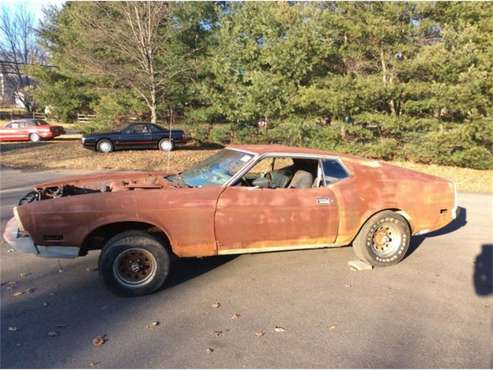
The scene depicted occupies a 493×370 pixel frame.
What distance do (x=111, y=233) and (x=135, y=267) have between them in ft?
1.51

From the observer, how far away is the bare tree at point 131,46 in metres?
15.5

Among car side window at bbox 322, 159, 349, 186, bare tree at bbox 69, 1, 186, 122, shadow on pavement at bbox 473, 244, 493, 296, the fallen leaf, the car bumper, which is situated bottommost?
shadow on pavement at bbox 473, 244, 493, 296

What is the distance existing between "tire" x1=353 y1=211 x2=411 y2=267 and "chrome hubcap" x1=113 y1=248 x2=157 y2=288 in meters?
2.48

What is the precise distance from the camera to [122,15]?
52.1 ft

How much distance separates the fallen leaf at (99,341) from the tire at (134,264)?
2.20ft

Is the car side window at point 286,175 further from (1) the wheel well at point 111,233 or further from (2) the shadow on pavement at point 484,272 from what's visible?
(2) the shadow on pavement at point 484,272

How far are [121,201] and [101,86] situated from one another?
61.9 feet

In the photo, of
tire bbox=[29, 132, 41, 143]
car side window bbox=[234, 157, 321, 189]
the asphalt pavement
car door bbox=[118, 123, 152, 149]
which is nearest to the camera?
the asphalt pavement

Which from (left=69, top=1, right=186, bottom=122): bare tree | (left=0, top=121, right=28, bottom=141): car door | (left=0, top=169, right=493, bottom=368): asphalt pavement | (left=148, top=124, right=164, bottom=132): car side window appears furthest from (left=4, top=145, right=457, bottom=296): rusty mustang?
(left=0, top=121, right=28, bottom=141): car door

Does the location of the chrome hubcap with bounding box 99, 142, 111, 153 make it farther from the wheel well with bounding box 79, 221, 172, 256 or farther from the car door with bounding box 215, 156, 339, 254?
the car door with bounding box 215, 156, 339, 254

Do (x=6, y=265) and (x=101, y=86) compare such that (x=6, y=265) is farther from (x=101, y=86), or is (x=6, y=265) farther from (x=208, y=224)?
(x=101, y=86)

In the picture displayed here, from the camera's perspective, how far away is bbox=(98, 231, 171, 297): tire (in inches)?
142

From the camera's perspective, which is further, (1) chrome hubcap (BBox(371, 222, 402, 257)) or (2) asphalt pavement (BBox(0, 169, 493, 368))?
(1) chrome hubcap (BBox(371, 222, 402, 257))

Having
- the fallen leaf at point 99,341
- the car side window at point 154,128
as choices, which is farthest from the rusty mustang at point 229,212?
the car side window at point 154,128
